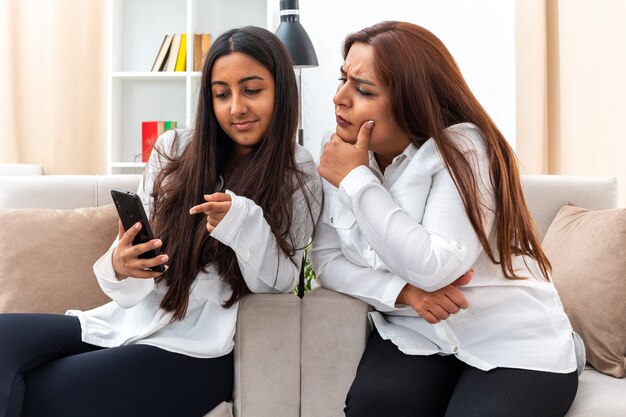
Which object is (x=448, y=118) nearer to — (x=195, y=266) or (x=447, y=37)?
(x=195, y=266)

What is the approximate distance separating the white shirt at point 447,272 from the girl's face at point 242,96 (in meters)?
0.31

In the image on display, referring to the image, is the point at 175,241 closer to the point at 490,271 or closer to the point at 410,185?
the point at 410,185

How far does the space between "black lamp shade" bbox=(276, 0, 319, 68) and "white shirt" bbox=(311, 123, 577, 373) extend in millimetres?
1799

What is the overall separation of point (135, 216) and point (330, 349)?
50 centimetres

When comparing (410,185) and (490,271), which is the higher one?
(410,185)

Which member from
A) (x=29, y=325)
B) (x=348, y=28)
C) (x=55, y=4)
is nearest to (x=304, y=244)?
(x=29, y=325)

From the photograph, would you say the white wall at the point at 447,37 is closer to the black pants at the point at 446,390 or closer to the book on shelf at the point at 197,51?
the book on shelf at the point at 197,51

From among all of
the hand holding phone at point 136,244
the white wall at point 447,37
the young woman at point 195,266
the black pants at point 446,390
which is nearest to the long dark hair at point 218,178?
the young woman at point 195,266

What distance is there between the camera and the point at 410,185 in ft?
5.12

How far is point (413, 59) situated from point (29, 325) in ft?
3.16

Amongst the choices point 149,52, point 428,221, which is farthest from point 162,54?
point 428,221

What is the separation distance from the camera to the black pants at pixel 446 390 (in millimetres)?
1381

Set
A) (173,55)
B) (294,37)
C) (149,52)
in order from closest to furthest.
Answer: (294,37), (173,55), (149,52)

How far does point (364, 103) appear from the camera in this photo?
62.1 inches
